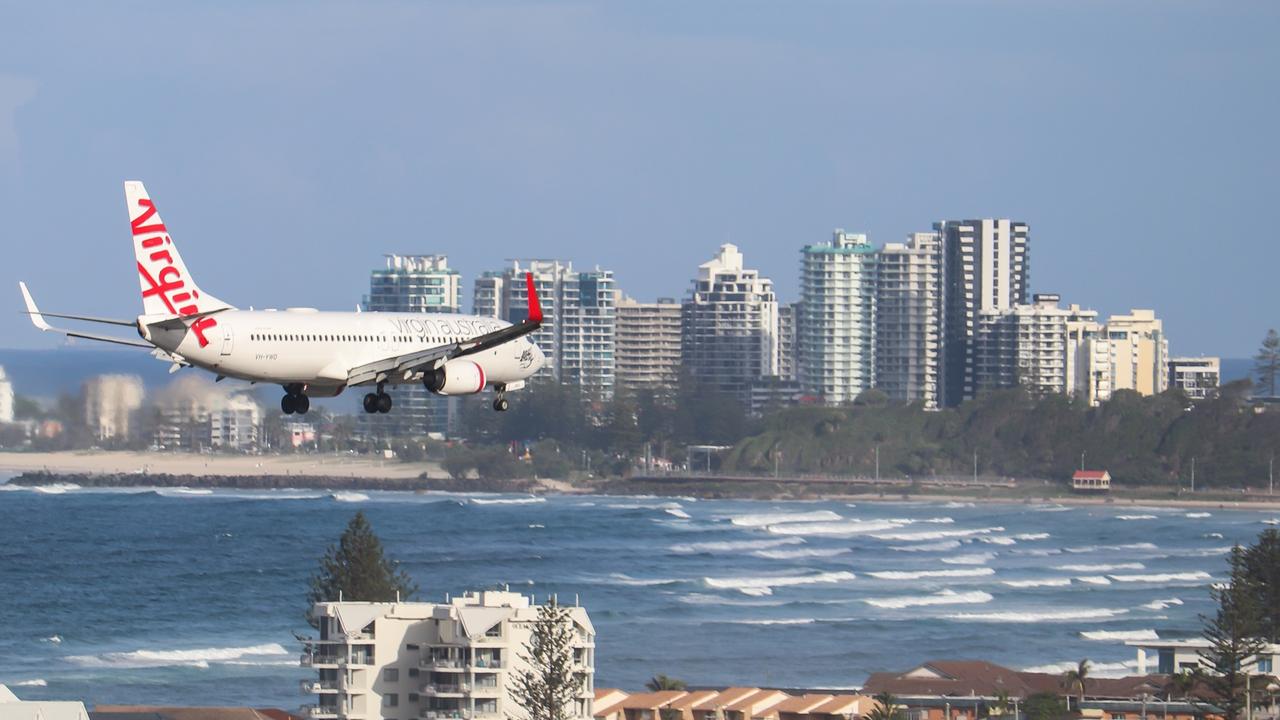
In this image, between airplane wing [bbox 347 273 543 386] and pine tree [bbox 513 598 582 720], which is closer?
airplane wing [bbox 347 273 543 386]

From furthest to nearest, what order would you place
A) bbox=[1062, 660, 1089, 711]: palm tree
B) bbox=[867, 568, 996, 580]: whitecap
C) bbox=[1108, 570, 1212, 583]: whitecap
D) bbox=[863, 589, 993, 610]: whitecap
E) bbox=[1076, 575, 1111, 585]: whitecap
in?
bbox=[867, 568, 996, 580]: whitecap < bbox=[1108, 570, 1212, 583]: whitecap < bbox=[1076, 575, 1111, 585]: whitecap < bbox=[863, 589, 993, 610]: whitecap < bbox=[1062, 660, 1089, 711]: palm tree

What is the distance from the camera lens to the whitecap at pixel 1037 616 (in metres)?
154

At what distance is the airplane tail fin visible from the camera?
211 feet

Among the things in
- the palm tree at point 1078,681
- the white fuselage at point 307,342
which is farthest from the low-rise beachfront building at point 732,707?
the white fuselage at point 307,342

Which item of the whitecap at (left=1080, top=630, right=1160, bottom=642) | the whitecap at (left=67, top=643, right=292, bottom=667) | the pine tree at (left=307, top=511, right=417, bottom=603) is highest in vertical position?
the pine tree at (left=307, top=511, right=417, bottom=603)

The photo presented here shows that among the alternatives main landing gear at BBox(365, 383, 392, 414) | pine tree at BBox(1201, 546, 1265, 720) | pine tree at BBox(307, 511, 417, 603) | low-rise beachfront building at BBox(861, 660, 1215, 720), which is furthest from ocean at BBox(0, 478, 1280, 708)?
main landing gear at BBox(365, 383, 392, 414)

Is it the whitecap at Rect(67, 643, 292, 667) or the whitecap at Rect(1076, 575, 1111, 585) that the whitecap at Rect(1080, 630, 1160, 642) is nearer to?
the whitecap at Rect(1076, 575, 1111, 585)

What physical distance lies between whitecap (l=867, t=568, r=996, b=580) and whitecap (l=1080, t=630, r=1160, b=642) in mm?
38547

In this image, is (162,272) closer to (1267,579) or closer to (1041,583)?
(1267,579)

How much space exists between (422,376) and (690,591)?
105 m

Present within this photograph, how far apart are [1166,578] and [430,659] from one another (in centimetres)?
10749

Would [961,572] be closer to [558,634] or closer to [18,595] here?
[18,595]

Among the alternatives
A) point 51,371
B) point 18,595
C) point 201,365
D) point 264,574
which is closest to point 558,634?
point 201,365

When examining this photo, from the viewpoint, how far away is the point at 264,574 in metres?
176
